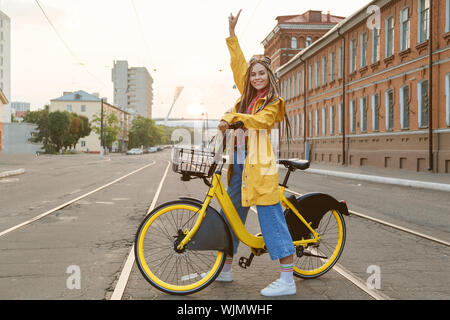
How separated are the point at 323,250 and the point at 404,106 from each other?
2270 centimetres

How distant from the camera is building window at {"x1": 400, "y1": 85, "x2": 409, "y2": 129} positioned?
2489 centimetres

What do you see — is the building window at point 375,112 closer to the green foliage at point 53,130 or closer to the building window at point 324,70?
the building window at point 324,70

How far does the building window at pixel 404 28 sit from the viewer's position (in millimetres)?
25031

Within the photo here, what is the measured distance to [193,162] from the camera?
12.4 feet

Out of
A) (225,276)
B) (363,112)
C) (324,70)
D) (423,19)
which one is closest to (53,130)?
(324,70)

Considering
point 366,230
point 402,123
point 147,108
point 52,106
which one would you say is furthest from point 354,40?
point 147,108

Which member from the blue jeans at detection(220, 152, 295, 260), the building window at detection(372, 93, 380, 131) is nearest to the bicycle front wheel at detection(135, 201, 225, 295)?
the blue jeans at detection(220, 152, 295, 260)

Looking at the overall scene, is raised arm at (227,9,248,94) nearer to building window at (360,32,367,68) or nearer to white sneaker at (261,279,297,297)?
white sneaker at (261,279,297,297)

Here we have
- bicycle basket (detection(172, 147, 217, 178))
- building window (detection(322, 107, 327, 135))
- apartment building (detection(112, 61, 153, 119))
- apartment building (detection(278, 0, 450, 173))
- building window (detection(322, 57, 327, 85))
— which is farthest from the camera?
apartment building (detection(112, 61, 153, 119))

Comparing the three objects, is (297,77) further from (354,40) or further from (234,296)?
(234,296)

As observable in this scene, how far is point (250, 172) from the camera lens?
365 centimetres

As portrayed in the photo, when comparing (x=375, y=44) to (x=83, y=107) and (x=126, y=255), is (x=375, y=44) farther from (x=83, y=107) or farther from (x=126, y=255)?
(x=83, y=107)

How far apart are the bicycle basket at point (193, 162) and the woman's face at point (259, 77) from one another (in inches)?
26.5

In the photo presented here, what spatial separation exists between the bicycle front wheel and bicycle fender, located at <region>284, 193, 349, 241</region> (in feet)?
2.51
